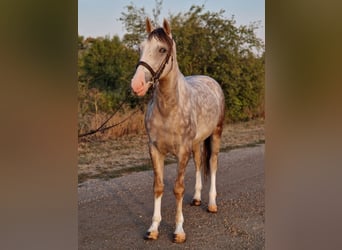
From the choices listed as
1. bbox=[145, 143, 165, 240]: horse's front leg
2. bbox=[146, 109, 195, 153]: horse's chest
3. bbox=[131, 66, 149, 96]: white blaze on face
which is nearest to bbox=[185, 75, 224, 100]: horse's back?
bbox=[146, 109, 195, 153]: horse's chest

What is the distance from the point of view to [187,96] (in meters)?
1.82

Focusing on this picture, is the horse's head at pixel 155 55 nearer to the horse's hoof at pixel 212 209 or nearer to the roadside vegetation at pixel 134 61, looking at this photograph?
the roadside vegetation at pixel 134 61

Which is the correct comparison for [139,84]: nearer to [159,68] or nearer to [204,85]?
[159,68]

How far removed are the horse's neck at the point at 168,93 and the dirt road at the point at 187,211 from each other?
0.65 meters

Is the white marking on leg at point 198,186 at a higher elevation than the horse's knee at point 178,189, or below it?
below

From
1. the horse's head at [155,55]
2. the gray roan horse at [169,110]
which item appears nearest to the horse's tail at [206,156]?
the gray roan horse at [169,110]

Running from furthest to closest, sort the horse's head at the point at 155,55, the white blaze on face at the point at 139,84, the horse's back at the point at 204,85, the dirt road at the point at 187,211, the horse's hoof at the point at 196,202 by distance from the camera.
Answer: the horse's hoof at the point at 196,202
the horse's back at the point at 204,85
the dirt road at the point at 187,211
the horse's head at the point at 155,55
the white blaze on face at the point at 139,84

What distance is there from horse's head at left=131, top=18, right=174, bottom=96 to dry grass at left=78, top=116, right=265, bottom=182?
87 cm

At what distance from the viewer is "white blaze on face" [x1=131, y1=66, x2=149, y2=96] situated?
1.30 meters

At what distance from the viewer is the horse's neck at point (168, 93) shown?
1.66 meters

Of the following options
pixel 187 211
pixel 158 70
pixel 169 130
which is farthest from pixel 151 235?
pixel 158 70

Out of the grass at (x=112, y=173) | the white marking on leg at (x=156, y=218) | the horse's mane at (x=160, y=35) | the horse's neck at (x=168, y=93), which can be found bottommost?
the white marking on leg at (x=156, y=218)
